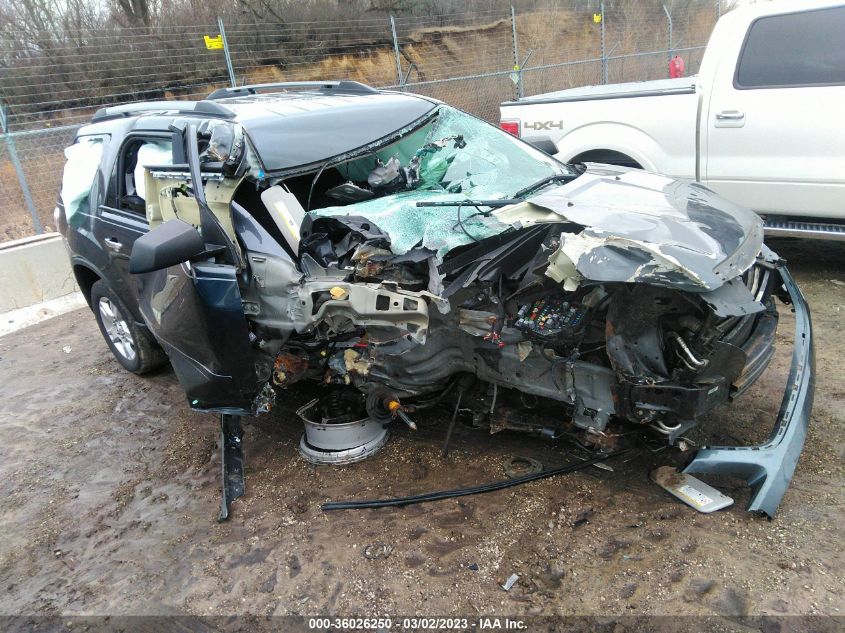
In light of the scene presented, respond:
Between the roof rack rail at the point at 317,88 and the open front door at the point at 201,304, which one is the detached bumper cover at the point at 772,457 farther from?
the roof rack rail at the point at 317,88

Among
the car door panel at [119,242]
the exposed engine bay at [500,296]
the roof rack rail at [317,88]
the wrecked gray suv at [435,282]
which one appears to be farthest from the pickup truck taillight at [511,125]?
the car door panel at [119,242]

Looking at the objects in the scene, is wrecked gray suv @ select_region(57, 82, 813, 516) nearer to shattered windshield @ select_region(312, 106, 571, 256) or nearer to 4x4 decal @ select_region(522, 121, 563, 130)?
shattered windshield @ select_region(312, 106, 571, 256)

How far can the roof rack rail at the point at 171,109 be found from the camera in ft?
11.8

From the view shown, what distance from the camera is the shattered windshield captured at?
2.95 metres

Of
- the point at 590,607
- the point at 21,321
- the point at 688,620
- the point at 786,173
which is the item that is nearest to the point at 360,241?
the point at 590,607

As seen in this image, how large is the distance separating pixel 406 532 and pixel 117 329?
127 inches

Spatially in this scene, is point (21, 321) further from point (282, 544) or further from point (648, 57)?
point (648, 57)

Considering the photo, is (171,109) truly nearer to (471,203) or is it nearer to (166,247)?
(166,247)

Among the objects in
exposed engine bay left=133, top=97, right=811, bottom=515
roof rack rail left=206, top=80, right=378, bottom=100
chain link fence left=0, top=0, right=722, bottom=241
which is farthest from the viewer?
chain link fence left=0, top=0, right=722, bottom=241

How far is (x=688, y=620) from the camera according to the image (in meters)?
2.31

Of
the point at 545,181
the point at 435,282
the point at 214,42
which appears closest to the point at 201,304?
the point at 435,282

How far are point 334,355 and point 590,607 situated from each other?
Answer: 1.71 meters

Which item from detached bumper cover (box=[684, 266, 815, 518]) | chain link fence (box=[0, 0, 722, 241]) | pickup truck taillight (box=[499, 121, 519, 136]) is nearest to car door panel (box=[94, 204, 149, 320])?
chain link fence (box=[0, 0, 722, 241])

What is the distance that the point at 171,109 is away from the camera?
4023 mm
